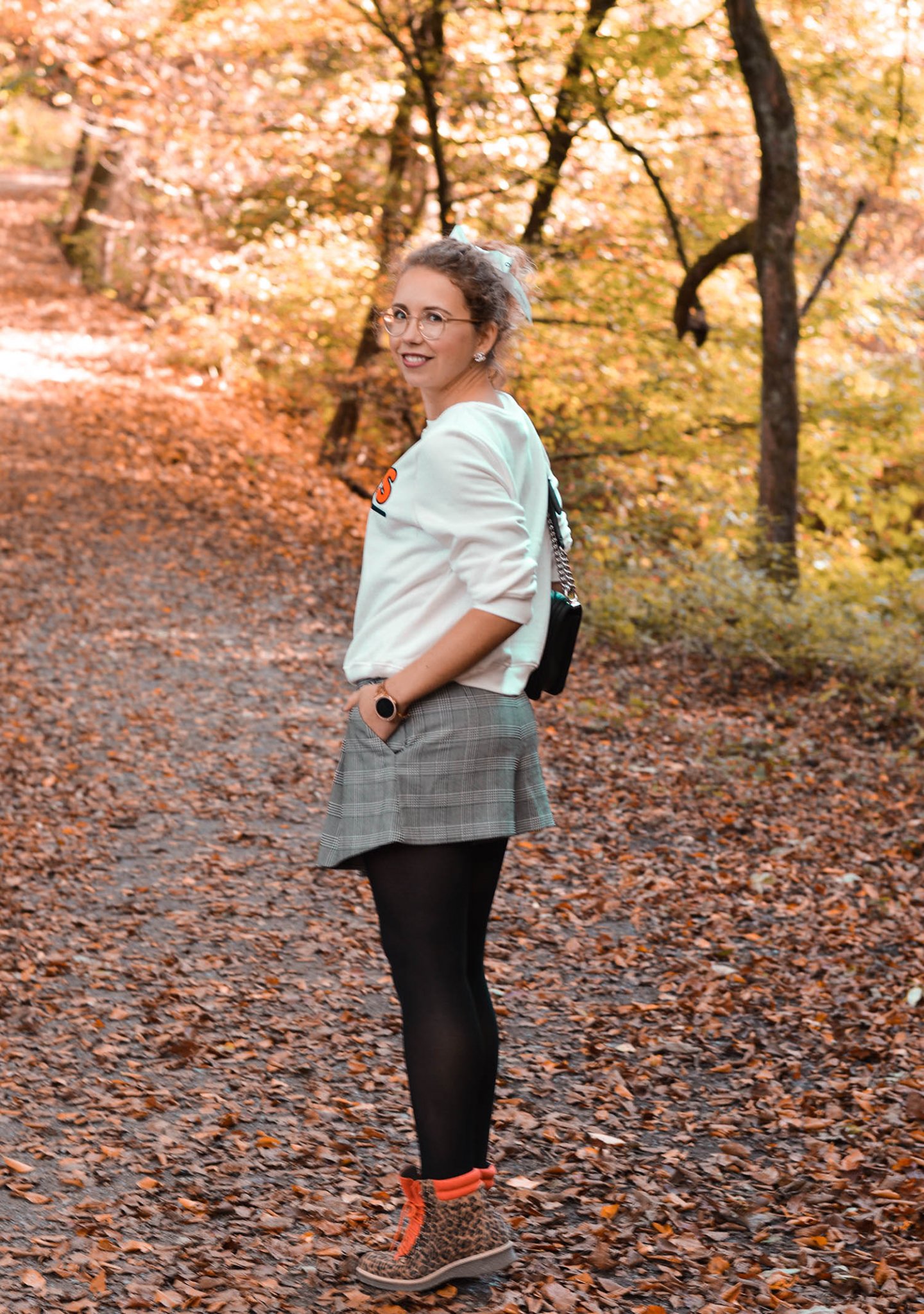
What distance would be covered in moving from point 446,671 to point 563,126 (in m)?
10.9

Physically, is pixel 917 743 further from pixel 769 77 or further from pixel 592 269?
pixel 592 269

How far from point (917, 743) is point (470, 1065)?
5.76 meters

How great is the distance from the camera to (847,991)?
458cm

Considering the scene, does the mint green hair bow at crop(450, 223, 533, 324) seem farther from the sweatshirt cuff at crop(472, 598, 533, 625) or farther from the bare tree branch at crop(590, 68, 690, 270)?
the bare tree branch at crop(590, 68, 690, 270)

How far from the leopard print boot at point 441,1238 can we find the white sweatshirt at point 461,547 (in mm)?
975

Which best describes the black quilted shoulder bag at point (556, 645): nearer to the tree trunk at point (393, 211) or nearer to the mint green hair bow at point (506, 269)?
the mint green hair bow at point (506, 269)

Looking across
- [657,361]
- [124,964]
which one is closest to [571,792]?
[124,964]

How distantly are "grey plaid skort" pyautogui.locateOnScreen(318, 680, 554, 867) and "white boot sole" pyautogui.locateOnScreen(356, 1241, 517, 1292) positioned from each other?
846 millimetres

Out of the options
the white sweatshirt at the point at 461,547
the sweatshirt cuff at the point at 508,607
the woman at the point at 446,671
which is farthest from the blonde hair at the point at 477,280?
the sweatshirt cuff at the point at 508,607

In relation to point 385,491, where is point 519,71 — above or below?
above

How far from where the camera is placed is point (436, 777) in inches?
90.7

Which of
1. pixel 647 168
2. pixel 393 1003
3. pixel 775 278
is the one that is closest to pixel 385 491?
pixel 393 1003

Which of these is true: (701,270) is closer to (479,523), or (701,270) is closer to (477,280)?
(477,280)

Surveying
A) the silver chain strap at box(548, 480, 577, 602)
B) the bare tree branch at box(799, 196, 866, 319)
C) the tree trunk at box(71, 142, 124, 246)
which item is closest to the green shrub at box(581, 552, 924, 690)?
the bare tree branch at box(799, 196, 866, 319)
